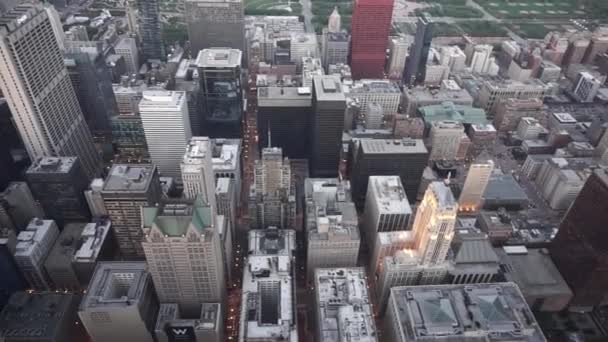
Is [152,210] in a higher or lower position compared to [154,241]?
higher

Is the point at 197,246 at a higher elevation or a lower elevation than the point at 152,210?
lower
